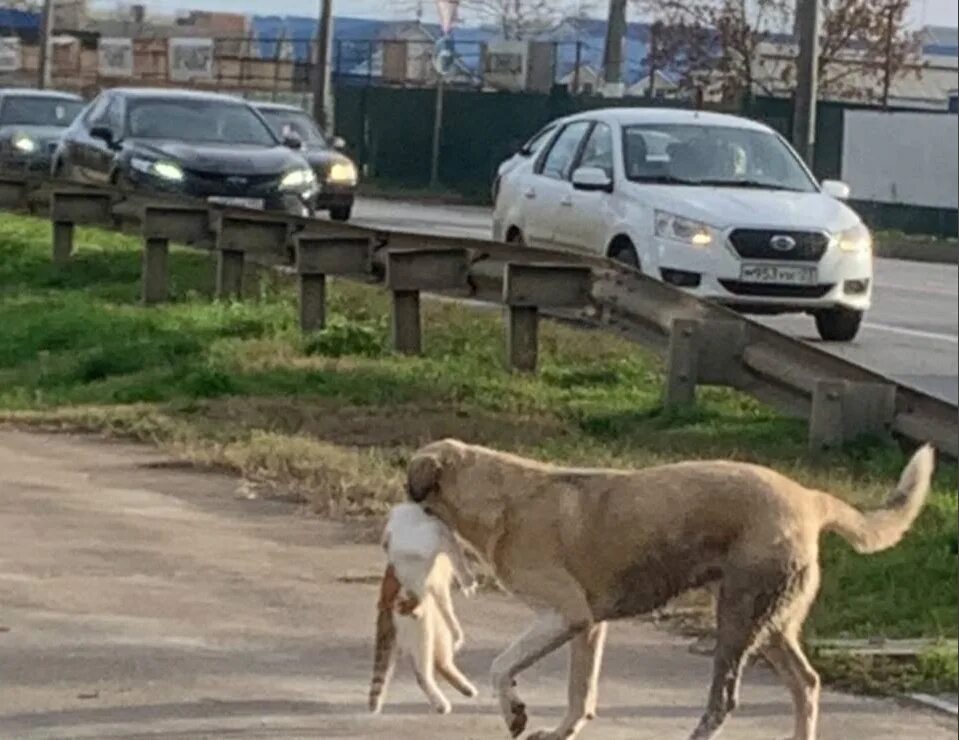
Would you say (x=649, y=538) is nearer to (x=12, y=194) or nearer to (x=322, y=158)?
(x=12, y=194)

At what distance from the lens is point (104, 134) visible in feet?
81.9

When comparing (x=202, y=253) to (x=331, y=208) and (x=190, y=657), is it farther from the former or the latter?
(x=190, y=657)

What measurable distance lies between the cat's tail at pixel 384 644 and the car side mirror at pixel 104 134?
18.7 m

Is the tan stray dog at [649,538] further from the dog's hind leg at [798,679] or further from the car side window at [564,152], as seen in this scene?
the car side window at [564,152]

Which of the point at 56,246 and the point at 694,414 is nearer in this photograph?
the point at 694,414

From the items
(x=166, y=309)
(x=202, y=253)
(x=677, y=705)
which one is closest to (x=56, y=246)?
(x=202, y=253)

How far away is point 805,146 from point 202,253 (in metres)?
13.2

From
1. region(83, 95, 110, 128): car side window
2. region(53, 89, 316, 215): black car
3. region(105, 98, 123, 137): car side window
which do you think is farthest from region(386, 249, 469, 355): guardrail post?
region(83, 95, 110, 128): car side window

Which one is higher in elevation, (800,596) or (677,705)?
(800,596)

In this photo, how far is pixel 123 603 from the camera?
8406mm

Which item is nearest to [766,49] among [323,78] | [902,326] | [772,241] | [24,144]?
[323,78]

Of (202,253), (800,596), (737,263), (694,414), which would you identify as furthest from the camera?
(202,253)

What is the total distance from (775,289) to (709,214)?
0.84 meters

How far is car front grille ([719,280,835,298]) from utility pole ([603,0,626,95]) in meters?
20.7
